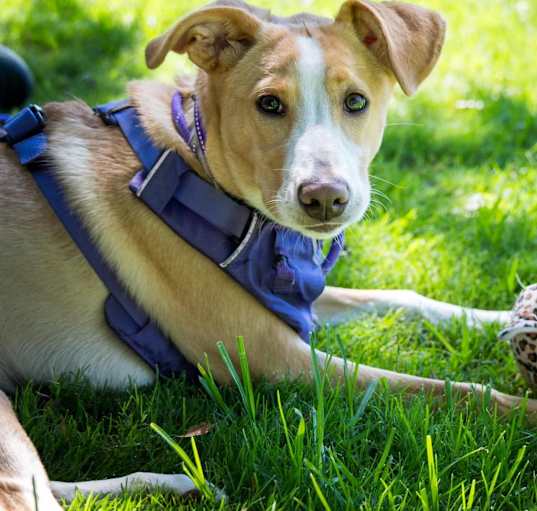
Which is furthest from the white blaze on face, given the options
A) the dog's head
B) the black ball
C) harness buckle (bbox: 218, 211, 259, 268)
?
the black ball

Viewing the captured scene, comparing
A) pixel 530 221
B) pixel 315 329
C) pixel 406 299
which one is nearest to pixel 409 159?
pixel 530 221

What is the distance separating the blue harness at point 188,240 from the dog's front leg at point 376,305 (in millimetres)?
596

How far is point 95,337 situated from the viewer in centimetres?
322

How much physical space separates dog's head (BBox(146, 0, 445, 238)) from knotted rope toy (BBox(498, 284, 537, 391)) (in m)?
0.71

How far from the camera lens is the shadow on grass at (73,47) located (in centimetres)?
579

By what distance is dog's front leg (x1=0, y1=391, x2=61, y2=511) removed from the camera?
237 centimetres

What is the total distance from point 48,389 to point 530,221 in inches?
99.3

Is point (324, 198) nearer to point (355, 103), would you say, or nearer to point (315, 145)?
point (315, 145)

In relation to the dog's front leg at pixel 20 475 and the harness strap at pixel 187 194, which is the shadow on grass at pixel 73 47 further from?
the dog's front leg at pixel 20 475

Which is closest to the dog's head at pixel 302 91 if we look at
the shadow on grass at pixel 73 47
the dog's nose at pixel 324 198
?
the dog's nose at pixel 324 198

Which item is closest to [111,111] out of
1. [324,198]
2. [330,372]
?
[324,198]

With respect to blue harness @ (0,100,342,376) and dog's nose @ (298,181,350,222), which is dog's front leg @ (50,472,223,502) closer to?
blue harness @ (0,100,342,376)

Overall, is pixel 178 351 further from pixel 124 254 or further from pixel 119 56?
pixel 119 56

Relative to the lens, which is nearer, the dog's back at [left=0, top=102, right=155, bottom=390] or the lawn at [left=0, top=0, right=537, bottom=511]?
the lawn at [left=0, top=0, right=537, bottom=511]
